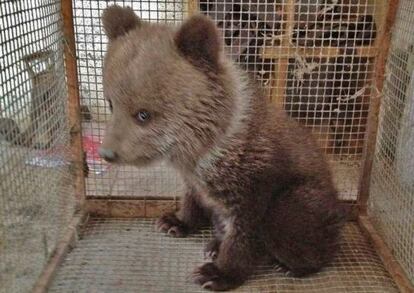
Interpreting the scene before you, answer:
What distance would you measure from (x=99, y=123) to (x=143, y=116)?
0.98m

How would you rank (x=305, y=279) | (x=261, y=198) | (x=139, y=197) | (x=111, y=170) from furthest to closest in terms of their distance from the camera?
(x=111, y=170), (x=139, y=197), (x=305, y=279), (x=261, y=198)

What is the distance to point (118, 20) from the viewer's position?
1982 mm

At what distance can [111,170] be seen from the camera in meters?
2.96

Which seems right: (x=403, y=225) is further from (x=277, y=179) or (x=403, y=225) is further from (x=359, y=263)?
(x=277, y=179)

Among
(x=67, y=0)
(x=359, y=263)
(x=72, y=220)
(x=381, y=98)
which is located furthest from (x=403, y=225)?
(x=67, y=0)

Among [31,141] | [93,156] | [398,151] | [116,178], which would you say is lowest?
[116,178]

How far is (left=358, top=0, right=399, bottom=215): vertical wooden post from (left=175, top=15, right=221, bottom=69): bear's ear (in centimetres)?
96

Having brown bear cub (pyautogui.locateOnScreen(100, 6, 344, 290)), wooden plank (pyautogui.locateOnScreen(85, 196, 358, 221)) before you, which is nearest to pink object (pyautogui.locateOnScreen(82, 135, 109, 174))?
wooden plank (pyautogui.locateOnScreen(85, 196, 358, 221))

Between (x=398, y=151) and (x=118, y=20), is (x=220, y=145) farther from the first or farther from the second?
(x=398, y=151)

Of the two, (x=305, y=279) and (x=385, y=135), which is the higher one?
(x=385, y=135)

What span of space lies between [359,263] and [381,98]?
2.63ft

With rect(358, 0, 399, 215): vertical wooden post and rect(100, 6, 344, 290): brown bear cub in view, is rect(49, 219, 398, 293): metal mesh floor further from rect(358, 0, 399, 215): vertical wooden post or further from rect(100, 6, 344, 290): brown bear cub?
rect(358, 0, 399, 215): vertical wooden post

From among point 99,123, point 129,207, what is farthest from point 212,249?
point 99,123

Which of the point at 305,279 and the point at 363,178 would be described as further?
the point at 363,178
